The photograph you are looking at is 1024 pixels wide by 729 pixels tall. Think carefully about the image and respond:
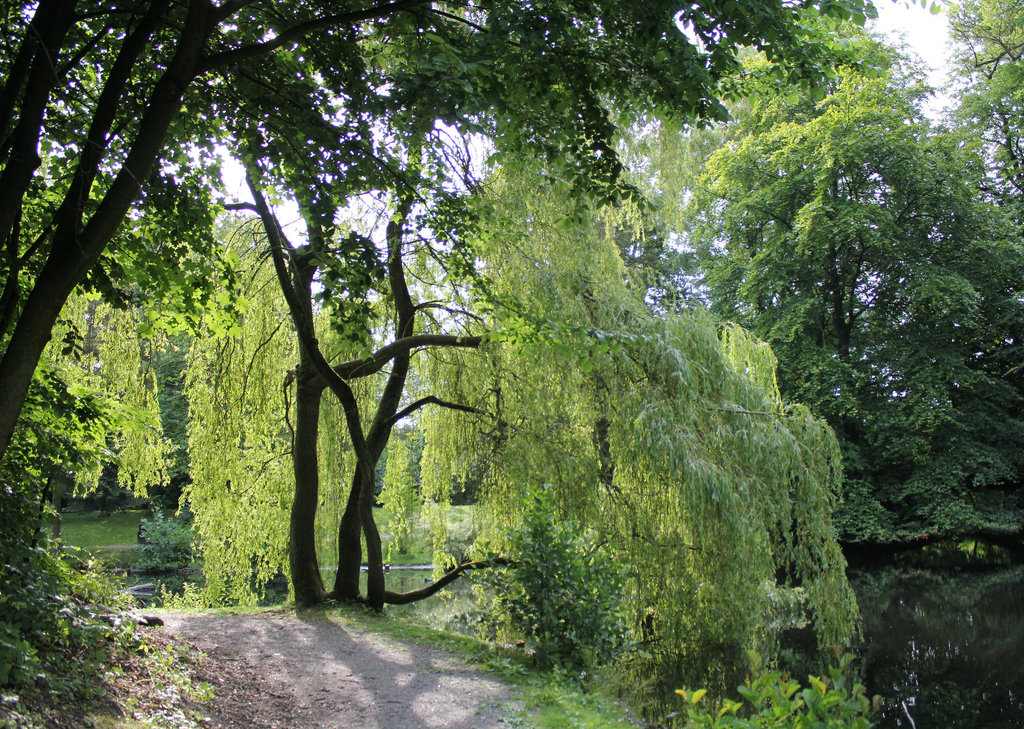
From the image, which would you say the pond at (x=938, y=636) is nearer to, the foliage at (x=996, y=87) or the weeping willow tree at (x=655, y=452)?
the weeping willow tree at (x=655, y=452)

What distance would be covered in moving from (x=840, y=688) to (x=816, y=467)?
5.68m

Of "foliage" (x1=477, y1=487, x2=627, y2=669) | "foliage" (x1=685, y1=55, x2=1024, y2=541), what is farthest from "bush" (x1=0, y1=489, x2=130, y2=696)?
"foliage" (x1=685, y1=55, x2=1024, y2=541)

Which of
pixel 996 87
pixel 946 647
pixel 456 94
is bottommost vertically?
pixel 946 647

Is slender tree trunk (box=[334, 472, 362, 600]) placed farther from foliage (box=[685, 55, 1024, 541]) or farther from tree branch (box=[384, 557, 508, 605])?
foliage (box=[685, 55, 1024, 541])

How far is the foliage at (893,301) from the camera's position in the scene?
51.6 ft

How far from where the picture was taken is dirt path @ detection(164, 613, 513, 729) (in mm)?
4613

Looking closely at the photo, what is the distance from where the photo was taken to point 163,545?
59.7 feet

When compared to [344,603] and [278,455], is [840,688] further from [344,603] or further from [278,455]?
[278,455]

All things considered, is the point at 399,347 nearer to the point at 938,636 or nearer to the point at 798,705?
the point at 798,705

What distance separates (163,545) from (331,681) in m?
14.8

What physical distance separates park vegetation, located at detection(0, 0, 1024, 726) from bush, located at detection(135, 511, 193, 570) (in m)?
9.46

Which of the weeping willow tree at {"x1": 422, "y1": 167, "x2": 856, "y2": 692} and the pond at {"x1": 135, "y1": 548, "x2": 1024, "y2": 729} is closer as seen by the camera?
the weeping willow tree at {"x1": 422, "y1": 167, "x2": 856, "y2": 692}

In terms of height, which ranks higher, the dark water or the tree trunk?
the tree trunk

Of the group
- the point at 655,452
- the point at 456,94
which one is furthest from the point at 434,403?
the point at 456,94
